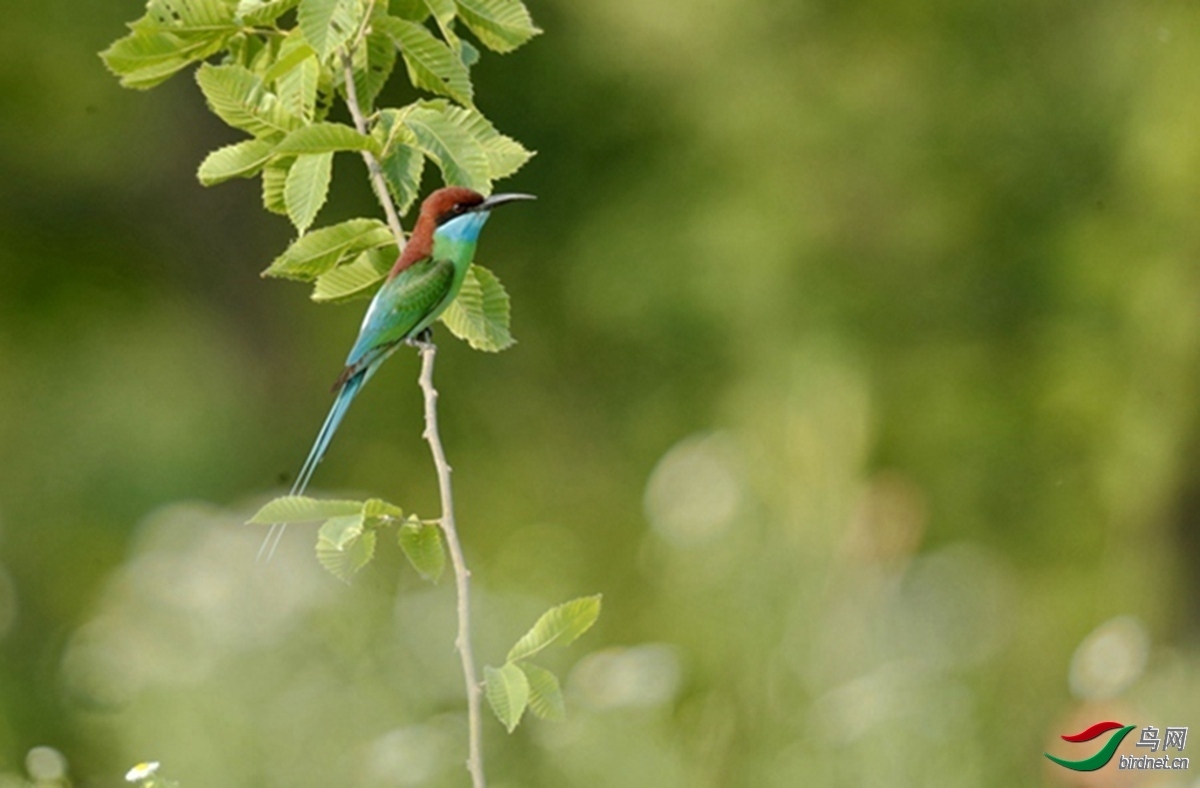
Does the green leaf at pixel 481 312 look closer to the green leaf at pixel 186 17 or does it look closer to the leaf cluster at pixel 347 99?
the leaf cluster at pixel 347 99

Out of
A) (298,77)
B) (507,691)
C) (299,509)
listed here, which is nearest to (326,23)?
(298,77)

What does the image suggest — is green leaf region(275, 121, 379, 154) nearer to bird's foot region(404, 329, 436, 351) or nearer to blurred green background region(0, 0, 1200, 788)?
bird's foot region(404, 329, 436, 351)

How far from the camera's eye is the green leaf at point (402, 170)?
3.52 feet

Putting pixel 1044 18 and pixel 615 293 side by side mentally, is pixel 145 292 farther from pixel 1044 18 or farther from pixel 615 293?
pixel 1044 18

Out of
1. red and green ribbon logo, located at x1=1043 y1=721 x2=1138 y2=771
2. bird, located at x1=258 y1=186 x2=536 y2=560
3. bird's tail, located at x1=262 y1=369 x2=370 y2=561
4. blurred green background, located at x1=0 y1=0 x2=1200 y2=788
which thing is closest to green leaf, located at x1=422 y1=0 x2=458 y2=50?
bird, located at x1=258 y1=186 x2=536 y2=560

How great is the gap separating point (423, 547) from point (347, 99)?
0.29m

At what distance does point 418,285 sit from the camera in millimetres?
1192

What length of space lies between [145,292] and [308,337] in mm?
590

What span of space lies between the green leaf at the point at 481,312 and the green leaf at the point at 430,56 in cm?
13

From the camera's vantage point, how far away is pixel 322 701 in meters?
1.81

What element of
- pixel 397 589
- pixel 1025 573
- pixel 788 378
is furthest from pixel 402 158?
pixel 1025 573

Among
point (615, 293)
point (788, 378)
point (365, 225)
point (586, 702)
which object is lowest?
point (586, 702)

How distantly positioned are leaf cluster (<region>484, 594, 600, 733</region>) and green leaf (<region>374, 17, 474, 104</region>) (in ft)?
1.07

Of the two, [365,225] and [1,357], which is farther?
[1,357]
